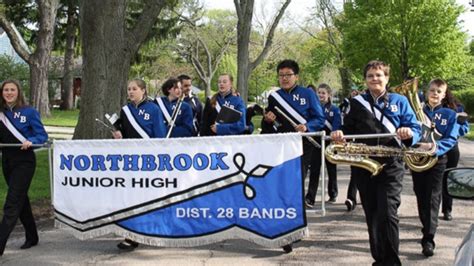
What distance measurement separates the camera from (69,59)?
43.8 meters

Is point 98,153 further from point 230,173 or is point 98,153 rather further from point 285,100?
point 285,100

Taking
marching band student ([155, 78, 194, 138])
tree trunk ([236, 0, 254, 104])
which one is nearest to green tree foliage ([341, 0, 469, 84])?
tree trunk ([236, 0, 254, 104])

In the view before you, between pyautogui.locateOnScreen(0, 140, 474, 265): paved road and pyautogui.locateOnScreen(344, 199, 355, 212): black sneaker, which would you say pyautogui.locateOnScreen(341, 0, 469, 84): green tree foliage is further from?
pyautogui.locateOnScreen(0, 140, 474, 265): paved road

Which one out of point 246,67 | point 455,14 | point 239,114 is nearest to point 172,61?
point 455,14

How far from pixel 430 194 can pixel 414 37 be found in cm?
2698

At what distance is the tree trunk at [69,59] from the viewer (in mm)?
40438

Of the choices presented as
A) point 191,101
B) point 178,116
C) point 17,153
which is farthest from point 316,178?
point 17,153

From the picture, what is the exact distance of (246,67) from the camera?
22.6m

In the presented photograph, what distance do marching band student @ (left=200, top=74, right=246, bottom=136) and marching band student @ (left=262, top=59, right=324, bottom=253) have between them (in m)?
0.96

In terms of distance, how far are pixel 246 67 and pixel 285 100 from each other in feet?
51.2

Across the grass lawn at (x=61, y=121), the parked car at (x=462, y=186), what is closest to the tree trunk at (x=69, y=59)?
the grass lawn at (x=61, y=121)

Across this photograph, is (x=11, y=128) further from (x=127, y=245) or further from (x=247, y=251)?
(x=247, y=251)

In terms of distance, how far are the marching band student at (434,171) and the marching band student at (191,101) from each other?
334 cm

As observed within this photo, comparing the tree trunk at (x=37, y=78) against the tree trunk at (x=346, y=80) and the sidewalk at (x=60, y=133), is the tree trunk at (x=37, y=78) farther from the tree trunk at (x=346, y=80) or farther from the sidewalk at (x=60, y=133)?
the tree trunk at (x=346, y=80)
